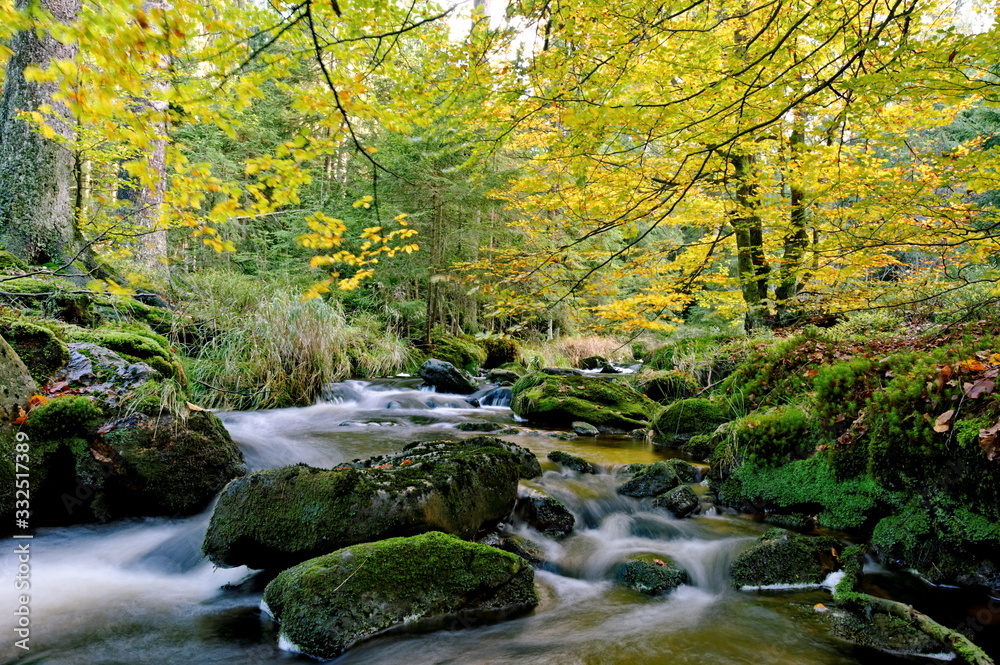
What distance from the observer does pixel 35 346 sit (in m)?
4.49

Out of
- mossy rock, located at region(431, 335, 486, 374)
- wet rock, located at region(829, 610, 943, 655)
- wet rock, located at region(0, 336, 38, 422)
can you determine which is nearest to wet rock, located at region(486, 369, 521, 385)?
mossy rock, located at region(431, 335, 486, 374)

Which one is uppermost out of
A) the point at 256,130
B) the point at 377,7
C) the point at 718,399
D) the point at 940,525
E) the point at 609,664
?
the point at 256,130

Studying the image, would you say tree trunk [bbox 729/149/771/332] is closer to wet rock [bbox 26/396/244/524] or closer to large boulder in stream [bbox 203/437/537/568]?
large boulder in stream [bbox 203/437/537/568]

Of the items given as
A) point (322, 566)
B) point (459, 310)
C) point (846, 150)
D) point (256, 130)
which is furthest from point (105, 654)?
point (256, 130)

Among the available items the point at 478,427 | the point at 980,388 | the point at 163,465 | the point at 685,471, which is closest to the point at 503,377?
the point at 478,427

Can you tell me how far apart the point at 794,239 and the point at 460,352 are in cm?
796

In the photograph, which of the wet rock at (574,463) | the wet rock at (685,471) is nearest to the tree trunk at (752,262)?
the wet rock at (685,471)

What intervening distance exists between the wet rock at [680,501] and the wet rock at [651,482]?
0.64 feet

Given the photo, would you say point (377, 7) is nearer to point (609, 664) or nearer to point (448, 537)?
point (448, 537)

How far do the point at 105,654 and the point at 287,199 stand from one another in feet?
9.06

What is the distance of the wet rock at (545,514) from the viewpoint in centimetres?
431

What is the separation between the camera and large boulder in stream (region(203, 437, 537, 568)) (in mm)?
3271

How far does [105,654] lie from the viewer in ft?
9.01

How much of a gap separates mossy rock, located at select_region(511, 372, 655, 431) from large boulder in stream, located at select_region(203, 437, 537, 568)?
4.49 m
